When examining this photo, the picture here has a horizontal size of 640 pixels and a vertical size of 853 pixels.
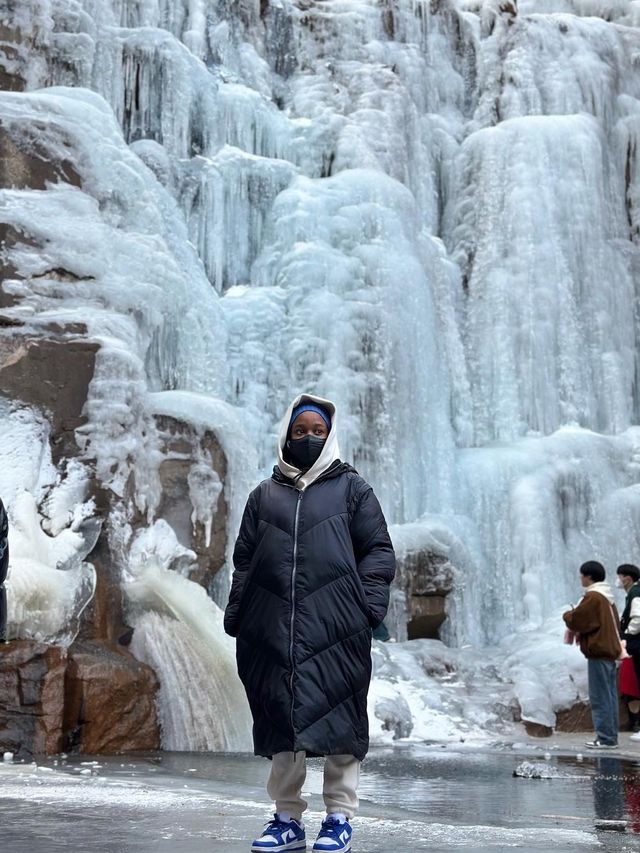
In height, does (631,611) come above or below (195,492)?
below

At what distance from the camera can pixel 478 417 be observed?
20.0 m

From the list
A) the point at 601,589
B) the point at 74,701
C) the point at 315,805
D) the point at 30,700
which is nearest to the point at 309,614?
the point at 315,805

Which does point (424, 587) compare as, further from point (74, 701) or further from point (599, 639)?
point (74, 701)

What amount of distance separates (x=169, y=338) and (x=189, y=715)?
6130mm

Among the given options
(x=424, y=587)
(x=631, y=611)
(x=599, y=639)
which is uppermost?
(x=424, y=587)

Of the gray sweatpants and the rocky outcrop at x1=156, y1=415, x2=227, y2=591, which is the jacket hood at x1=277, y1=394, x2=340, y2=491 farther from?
the rocky outcrop at x1=156, y1=415, x2=227, y2=591

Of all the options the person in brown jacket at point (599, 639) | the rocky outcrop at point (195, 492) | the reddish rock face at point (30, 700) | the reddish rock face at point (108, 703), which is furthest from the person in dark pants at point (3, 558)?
the rocky outcrop at point (195, 492)

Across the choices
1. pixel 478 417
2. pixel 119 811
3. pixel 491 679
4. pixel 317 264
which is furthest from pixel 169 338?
pixel 119 811

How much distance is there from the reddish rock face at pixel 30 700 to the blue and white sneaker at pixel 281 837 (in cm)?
502

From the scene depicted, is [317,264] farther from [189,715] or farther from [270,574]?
[270,574]

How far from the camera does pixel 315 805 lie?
5.52 metres

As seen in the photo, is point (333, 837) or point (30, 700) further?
point (30, 700)

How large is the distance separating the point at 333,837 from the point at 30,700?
524cm

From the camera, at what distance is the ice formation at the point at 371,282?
11.8 m
